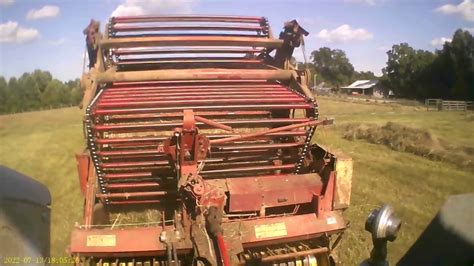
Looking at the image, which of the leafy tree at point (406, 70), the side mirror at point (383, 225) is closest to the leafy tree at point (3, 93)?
the side mirror at point (383, 225)

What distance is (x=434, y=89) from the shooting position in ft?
28.1

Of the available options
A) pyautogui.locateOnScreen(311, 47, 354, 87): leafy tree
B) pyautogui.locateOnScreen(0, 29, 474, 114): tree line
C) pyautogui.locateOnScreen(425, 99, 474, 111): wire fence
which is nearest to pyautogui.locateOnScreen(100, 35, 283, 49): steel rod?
pyautogui.locateOnScreen(0, 29, 474, 114): tree line

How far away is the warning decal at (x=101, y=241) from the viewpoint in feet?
9.82

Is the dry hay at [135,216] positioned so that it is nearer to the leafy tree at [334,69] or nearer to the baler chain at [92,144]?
the baler chain at [92,144]

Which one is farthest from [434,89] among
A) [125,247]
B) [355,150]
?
[125,247]

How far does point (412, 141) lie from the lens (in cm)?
794

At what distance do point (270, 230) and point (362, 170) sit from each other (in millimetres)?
3971

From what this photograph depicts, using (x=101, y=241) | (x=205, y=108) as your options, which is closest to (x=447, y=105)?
(x=205, y=108)

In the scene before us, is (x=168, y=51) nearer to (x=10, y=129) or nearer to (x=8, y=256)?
(x=10, y=129)

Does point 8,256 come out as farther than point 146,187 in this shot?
No

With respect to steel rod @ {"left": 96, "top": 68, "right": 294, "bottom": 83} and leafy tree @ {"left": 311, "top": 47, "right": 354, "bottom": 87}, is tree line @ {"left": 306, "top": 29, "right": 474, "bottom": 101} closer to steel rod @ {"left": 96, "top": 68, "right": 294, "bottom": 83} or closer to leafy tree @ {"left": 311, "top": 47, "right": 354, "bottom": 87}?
steel rod @ {"left": 96, "top": 68, "right": 294, "bottom": 83}

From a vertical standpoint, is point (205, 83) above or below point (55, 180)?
above

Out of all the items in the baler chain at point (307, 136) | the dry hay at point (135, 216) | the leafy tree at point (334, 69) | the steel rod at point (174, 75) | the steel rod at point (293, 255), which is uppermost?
the leafy tree at point (334, 69)

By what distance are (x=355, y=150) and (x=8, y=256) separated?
23.9ft
